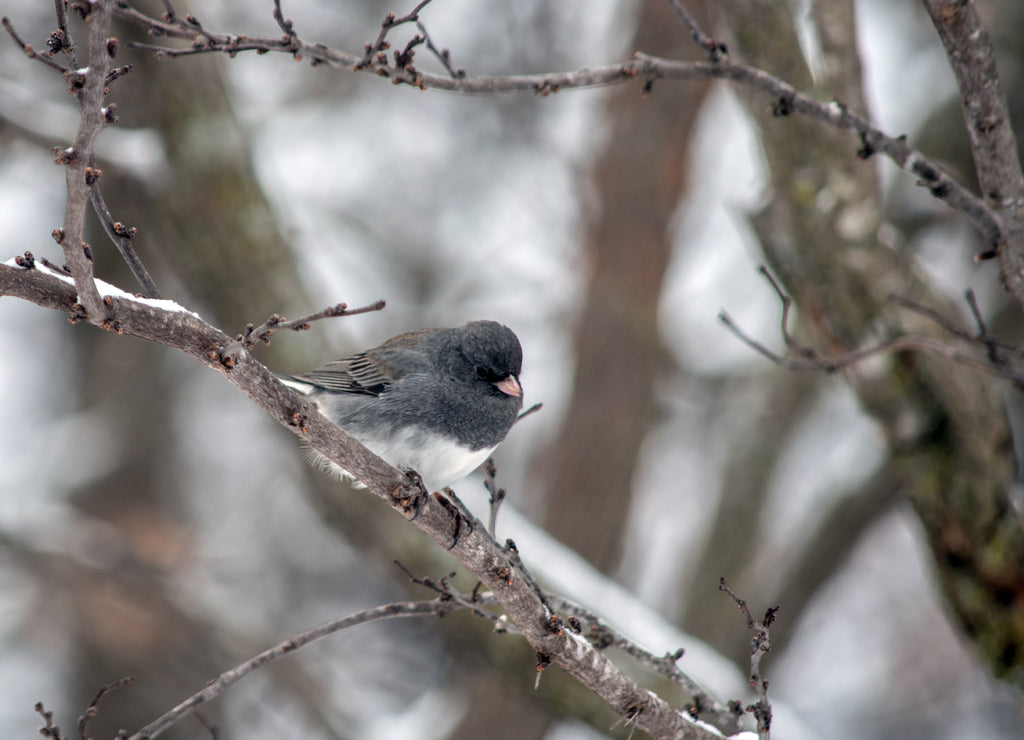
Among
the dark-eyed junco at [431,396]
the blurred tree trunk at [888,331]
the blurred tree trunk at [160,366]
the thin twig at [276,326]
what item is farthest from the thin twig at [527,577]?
the blurred tree trunk at [160,366]

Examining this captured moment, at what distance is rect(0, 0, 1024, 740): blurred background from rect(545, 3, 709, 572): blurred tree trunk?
2 centimetres

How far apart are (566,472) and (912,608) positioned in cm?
409

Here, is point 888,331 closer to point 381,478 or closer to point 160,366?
point 381,478

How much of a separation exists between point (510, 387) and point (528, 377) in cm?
473

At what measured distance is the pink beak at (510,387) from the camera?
288 centimetres

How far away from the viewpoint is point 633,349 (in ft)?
18.3

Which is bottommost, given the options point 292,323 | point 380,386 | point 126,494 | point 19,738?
point 19,738

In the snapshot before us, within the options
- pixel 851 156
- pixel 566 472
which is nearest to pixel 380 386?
pixel 851 156

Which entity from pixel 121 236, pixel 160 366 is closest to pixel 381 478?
pixel 121 236

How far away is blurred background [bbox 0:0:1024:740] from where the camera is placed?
3.40 m

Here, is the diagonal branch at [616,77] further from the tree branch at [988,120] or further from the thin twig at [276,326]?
the thin twig at [276,326]

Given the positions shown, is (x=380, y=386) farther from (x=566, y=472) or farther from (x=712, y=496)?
(x=712, y=496)

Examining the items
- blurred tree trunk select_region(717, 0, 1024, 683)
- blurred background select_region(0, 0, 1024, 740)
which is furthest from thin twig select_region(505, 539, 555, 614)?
blurred tree trunk select_region(717, 0, 1024, 683)

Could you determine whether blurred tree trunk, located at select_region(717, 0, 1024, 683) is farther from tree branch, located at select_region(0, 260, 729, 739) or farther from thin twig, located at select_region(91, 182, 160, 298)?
thin twig, located at select_region(91, 182, 160, 298)
